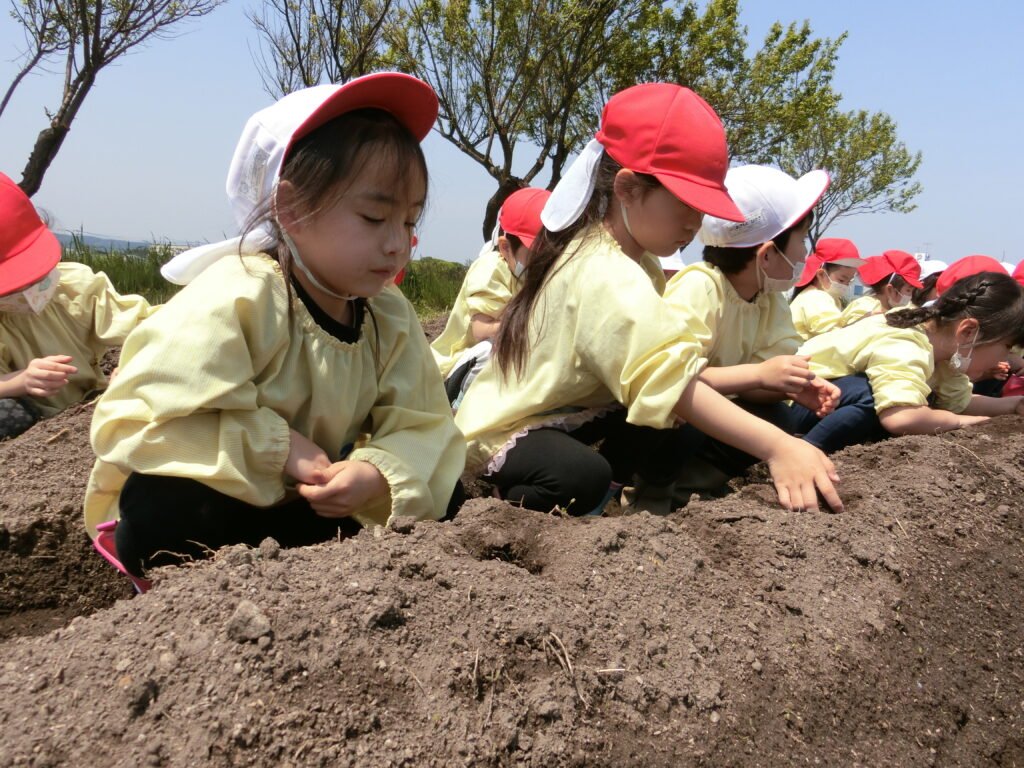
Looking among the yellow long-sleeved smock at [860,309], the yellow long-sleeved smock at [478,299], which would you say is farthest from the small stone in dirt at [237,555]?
the yellow long-sleeved smock at [860,309]

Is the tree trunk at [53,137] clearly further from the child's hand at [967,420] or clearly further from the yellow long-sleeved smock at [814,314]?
the child's hand at [967,420]

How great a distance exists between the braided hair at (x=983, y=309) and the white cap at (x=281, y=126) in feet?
8.76

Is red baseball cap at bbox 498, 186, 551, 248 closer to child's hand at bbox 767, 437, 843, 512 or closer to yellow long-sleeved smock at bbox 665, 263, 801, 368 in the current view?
yellow long-sleeved smock at bbox 665, 263, 801, 368

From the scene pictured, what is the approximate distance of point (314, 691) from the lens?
1182 mm

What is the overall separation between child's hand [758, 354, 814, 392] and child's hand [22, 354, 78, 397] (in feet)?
8.44

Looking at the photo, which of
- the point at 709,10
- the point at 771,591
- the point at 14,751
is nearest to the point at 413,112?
the point at 771,591

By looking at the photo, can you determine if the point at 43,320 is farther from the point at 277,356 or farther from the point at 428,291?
the point at 428,291

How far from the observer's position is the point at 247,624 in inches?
48.9

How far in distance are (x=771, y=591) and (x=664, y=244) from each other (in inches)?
43.9

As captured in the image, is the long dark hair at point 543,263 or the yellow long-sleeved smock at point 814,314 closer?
the long dark hair at point 543,263

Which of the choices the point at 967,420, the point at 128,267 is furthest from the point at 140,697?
the point at 128,267

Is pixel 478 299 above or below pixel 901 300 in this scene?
above

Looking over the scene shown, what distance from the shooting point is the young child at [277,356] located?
1.69 metres

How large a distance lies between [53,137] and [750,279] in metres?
8.73
